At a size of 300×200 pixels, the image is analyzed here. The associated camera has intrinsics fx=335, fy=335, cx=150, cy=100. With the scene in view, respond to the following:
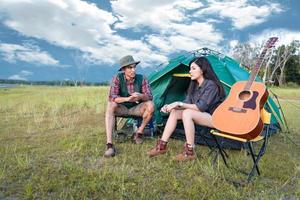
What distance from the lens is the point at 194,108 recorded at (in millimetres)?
4109

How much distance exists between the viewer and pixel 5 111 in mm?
9312

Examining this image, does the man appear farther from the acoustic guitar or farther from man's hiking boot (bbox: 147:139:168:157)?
the acoustic guitar

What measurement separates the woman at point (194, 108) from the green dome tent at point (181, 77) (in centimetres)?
122

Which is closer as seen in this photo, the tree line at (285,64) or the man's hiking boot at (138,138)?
the man's hiking boot at (138,138)

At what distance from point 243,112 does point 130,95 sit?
2.03 m

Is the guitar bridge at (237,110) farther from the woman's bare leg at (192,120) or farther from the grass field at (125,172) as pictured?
the grass field at (125,172)

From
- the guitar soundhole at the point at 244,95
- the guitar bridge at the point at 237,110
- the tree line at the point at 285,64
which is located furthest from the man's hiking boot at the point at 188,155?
the tree line at the point at 285,64

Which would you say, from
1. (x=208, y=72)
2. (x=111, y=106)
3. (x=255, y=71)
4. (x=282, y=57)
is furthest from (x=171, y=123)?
(x=282, y=57)

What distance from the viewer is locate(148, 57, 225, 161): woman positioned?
13.0 feet

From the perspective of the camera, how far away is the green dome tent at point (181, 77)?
18.7 ft

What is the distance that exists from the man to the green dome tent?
977 millimetres

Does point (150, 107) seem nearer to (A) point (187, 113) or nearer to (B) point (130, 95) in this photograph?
(B) point (130, 95)

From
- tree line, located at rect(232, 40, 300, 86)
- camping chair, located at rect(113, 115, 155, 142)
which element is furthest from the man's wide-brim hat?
tree line, located at rect(232, 40, 300, 86)

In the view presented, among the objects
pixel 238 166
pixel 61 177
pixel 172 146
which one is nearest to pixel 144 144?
pixel 172 146
